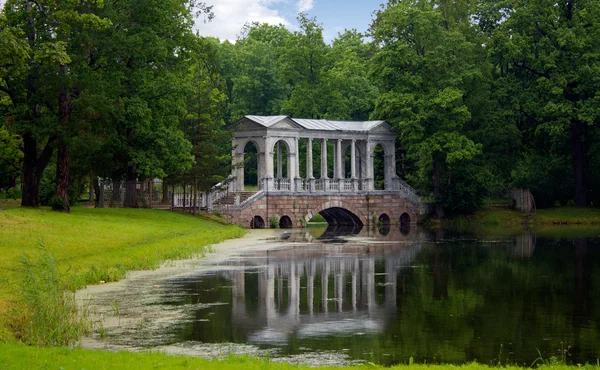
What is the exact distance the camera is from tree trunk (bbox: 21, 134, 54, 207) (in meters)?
45.9

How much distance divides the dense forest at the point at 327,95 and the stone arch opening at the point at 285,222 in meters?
7.29

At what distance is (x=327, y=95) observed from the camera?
84.7 metres

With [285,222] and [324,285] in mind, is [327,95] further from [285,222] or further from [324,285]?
[324,285]

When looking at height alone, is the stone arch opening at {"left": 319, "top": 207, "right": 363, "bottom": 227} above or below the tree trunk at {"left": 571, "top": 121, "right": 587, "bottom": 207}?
below

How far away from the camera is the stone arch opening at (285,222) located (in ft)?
225

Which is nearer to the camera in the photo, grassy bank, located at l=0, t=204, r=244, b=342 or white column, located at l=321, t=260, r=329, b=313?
grassy bank, located at l=0, t=204, r=244, b=342

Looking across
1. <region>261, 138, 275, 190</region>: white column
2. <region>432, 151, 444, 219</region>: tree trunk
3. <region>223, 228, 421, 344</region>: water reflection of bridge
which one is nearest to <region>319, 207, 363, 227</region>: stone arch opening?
<region>432, 151, 444, 219</region>: tree trunk

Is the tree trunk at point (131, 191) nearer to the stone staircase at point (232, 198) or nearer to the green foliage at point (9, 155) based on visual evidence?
the green foliage at point (9, 155)

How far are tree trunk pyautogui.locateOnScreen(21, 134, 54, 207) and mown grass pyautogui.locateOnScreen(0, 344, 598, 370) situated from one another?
31700 millimetres

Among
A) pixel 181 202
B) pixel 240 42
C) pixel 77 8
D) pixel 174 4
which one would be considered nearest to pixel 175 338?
pixel 77 8

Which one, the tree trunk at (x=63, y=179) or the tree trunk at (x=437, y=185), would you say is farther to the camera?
the tree trunk at (x=437, y=185)

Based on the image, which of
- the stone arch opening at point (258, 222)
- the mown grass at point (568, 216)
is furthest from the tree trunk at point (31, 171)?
the mown grass at point (568, 216)

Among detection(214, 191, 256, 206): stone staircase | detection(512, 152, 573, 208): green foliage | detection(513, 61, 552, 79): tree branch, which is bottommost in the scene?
detection(214, 191, 256, 206): stone staircase

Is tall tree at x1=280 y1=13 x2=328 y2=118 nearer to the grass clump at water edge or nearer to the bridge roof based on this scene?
the bridge roof
